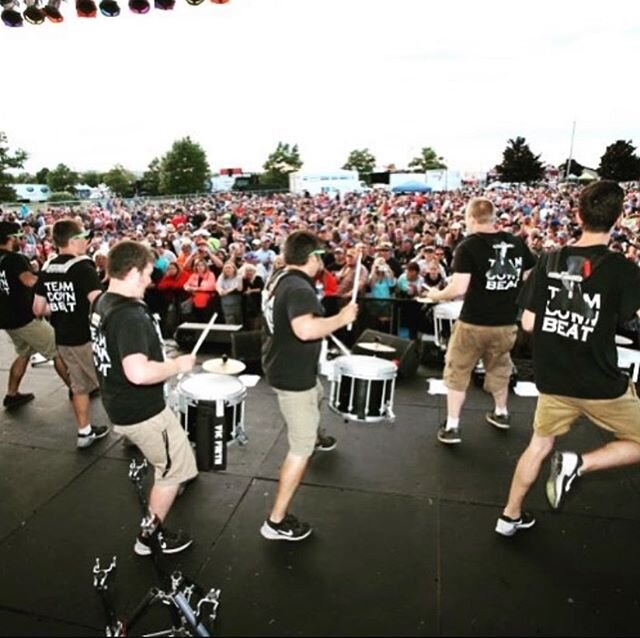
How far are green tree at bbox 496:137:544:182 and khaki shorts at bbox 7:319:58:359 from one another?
5360cm

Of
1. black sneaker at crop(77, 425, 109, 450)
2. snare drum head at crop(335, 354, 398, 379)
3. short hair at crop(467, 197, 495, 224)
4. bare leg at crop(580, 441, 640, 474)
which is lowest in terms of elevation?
black sneaker at crop(77, 425, 109, 450)

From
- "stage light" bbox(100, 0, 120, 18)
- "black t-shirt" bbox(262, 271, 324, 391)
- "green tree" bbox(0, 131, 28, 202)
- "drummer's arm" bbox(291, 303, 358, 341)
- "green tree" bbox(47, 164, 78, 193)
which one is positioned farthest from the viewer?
"green tree" bbox(47, 164, 78, 193)

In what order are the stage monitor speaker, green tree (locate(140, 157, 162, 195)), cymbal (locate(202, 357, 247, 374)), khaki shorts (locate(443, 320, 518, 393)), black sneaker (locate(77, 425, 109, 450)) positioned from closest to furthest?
cymbal (locate(202, 357, 247, 374)), khaki shorts (locate(443, 320, 518, 393)), black sneaker (locate(77, 425, 109, 450)), the stage monitor speaker, green tree (locate(140, 157, 162, 195))

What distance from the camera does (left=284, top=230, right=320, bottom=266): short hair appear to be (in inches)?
108

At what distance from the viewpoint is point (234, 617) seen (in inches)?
95.6

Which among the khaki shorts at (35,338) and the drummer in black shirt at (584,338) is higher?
the drummer in black shirt at (584,338)

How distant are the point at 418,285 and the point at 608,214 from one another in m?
4.87

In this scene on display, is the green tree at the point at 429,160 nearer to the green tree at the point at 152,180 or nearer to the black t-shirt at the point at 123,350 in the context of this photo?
the green tree at the point at 152,180

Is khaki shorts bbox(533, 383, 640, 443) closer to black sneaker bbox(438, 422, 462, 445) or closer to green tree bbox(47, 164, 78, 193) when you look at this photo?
black sneaker bbox(438, 422, 462, 445)

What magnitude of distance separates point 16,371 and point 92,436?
1466 millimetres

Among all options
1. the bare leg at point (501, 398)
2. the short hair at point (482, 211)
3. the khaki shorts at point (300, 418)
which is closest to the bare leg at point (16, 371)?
the khaki shorts at point (300, 418)

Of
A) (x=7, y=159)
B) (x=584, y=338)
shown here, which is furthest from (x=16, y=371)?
(x=7, y=159)

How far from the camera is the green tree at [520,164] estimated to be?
50.3 m

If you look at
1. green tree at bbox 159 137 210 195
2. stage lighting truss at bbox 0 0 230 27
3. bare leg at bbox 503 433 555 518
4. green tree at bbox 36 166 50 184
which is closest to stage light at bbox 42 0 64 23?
stage lighting truss at bbox 0 0 230 27
